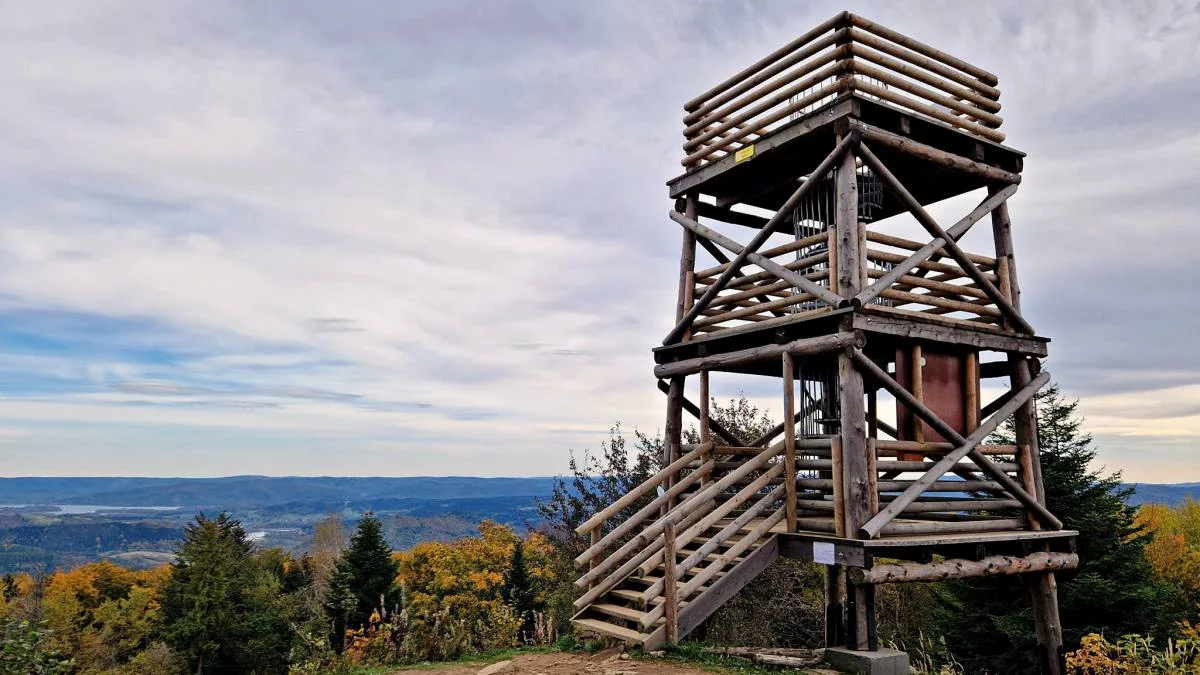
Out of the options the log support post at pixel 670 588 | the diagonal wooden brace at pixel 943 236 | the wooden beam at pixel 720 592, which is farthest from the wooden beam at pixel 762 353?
the log support post at pixel 670 588

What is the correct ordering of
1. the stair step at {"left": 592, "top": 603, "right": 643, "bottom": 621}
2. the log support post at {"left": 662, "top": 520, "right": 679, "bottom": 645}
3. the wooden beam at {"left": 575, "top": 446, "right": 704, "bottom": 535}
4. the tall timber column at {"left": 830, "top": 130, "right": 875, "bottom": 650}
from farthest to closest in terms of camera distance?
the wooden beam at {"left": 575, "top": 446, "right": 704, "bottom": 535}, the tall timber column at {"left": 830, "top": 130, "right": 875, "bottom": 650}, the stair step at {"left": 592, "top": 603, "right": 643, "bottom": 621}, the log support post at {"left": 662, "top": 520, "right": 679, "bottom": 645}

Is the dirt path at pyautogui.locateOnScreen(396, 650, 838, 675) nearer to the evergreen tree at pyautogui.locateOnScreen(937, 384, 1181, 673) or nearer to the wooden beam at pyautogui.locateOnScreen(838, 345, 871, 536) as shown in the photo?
the wooden beam at pyautogui.locateOnScreen(838, 345, 871, 536)

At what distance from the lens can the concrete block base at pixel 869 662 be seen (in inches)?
388

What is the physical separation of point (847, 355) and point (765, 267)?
205 centimetres

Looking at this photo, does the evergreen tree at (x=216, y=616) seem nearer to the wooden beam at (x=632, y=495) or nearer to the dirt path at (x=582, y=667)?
the dirt path at (x=582, y=667)

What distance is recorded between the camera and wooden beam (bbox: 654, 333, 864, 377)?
416 inches

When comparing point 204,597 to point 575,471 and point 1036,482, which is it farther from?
point 1036,482

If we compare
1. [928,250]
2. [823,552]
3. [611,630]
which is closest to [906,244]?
[928,250]

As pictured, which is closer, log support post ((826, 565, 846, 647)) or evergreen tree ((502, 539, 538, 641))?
log support post ((826, 565, 846, 647))

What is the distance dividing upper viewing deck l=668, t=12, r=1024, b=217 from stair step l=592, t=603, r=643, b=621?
689 cm

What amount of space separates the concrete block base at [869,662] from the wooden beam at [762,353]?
151 inches

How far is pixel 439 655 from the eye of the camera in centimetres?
1205

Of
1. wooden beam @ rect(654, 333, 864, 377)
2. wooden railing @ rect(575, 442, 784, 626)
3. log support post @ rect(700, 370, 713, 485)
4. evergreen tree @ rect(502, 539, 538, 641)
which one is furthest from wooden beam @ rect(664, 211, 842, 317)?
evergreen tree @ rect(502, 539, 538, 641)

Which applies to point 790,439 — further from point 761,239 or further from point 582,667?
point 582,667
